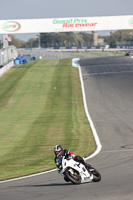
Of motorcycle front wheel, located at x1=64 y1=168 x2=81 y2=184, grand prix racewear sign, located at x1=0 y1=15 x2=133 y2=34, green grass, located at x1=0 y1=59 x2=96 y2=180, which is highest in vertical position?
grand prix racewear sign, located at x1=0 y1=15 x2=133 y2=34

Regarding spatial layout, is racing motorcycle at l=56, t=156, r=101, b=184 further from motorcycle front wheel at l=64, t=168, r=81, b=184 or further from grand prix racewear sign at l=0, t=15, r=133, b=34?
grand prix racewear sign at l=0, t=15, r=133, b=34

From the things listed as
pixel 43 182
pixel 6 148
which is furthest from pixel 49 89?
pixel 43 182

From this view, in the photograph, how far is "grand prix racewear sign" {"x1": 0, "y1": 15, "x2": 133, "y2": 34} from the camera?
280 feet

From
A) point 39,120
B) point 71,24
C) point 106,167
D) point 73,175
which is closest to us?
point 73,175

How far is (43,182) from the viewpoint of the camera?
12.4m

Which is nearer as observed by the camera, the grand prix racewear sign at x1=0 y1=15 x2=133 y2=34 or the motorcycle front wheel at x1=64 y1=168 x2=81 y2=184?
the motorcycle front wheel at x1=64 y1=168 x2=81 y2=184

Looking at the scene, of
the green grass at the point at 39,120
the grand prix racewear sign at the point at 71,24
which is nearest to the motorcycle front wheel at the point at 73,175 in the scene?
the green grass at the point at 39,120

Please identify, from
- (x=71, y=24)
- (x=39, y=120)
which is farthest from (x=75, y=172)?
(x=71, y=24)

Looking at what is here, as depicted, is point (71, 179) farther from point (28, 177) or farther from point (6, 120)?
point (6, 120)

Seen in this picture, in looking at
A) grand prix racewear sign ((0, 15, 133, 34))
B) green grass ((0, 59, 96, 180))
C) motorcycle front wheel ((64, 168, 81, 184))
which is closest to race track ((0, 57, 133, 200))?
motorcycle front wheel ((64, 168, 81, 184))

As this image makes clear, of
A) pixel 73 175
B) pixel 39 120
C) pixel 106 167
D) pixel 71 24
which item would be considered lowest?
pixel 39 120

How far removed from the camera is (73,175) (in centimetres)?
1177

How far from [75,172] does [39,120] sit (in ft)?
63.3

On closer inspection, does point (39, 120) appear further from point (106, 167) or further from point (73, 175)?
point (73, 175)
